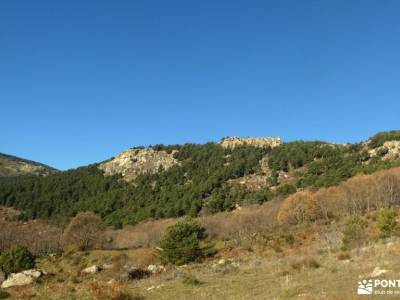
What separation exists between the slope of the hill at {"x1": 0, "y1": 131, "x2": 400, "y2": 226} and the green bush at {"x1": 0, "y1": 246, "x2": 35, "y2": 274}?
8217 centimetres

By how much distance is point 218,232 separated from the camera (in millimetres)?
93062

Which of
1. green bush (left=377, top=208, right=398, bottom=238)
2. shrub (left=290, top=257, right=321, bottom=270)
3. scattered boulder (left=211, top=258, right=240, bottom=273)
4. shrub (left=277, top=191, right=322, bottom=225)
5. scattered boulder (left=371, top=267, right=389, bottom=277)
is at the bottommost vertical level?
scattered boulder (left=211, top=258, right=240, bottom=273)

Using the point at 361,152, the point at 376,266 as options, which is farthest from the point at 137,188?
the point at 376,266

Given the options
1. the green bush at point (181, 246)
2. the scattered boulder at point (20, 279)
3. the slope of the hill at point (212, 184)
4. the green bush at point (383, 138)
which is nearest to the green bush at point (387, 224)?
the green bush at point (181, 246)

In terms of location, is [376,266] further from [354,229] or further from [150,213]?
[150,213]

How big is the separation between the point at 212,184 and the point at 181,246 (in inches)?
4374

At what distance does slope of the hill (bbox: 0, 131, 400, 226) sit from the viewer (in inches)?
5399

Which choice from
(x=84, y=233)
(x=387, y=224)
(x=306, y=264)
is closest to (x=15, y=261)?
(x=387, y=224)

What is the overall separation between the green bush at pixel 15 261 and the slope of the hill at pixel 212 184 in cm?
8217

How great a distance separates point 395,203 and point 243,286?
6625 centimetres

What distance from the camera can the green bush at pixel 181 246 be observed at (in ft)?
164

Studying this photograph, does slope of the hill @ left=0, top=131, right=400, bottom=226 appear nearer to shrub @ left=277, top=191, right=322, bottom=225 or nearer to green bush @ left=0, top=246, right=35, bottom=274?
shrub @ left=277, top=191, right=322, bottom=225

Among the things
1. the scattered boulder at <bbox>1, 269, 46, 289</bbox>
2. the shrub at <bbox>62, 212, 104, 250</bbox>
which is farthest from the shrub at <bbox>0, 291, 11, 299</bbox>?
the shrub at <bbox>62, 212, 104, 250</bbox>

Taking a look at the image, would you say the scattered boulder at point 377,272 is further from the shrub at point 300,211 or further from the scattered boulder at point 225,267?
the shrub at point 300,211
